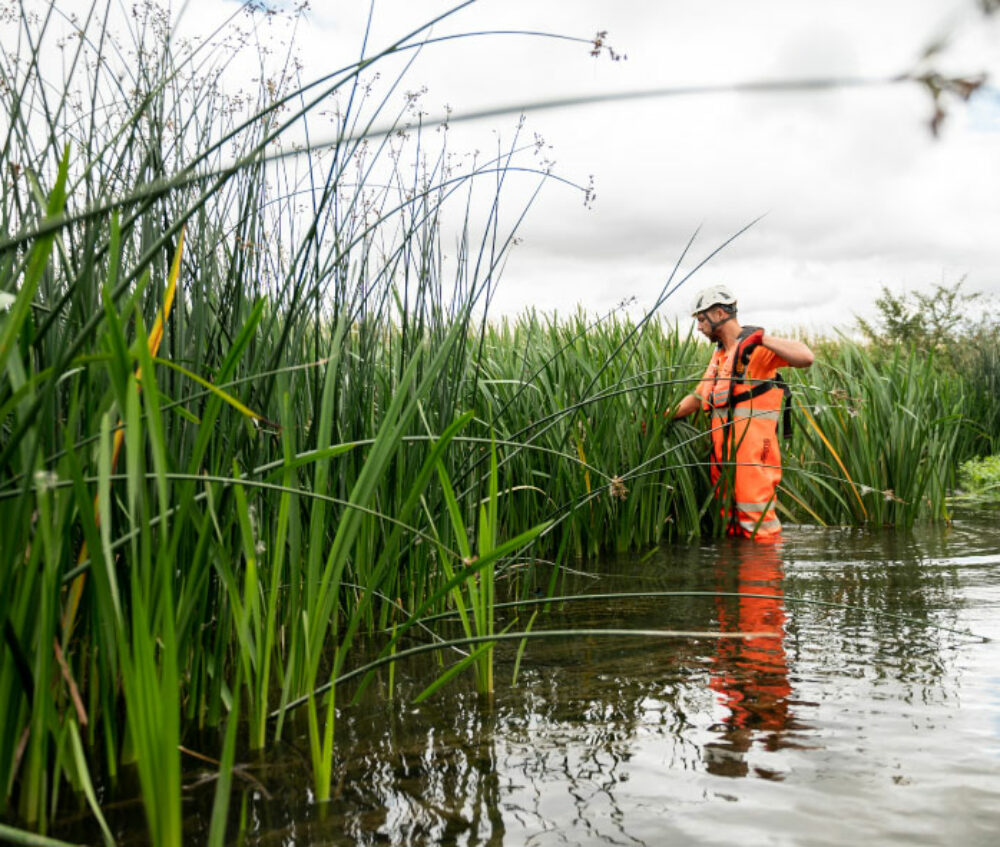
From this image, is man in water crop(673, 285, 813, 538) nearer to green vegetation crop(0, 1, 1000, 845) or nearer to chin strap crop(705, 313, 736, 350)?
chin strap crop(705, 313, 736, 350)

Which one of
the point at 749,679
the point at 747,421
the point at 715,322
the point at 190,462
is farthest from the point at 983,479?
the point at 190,462

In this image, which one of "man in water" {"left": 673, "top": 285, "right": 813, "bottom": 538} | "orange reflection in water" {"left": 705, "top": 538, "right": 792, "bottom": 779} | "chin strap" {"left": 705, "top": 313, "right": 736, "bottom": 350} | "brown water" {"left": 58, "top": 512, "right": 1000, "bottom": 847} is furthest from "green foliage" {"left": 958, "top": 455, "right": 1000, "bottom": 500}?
"brown water" {"left": 58, "top": 512, "right": 1000, "bottom": 847}

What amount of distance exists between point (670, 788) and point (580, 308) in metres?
5.79

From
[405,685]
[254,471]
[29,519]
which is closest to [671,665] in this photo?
[405,685]

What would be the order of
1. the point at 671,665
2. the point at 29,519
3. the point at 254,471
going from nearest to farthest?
the point at 29,519, the point at 254,471, the point at 671,665

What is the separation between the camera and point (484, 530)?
2.13 meters

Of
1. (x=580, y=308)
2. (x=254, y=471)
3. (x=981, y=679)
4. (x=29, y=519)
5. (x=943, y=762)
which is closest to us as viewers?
(x=29, y=519)

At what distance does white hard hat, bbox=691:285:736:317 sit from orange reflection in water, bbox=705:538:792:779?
2329 mm

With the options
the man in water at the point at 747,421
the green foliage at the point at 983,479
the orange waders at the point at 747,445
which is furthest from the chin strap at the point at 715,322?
the green foliage at the point at 983,479

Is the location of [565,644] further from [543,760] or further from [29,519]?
[29,519]

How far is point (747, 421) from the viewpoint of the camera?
553 centimetres

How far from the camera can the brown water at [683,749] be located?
1.54 metres

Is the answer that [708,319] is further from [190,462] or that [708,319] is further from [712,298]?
[190,462]

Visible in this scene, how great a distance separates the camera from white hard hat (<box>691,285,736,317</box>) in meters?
6.02
